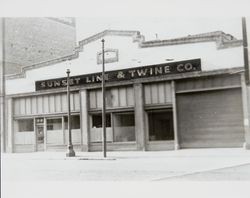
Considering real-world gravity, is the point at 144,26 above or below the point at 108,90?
above

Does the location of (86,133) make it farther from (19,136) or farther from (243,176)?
(243,176)

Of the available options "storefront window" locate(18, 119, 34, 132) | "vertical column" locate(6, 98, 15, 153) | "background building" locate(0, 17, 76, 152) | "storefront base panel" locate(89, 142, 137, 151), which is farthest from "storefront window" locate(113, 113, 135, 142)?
"vertical column" locate(6, 98, 15, 153)

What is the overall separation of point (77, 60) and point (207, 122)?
5.88 m

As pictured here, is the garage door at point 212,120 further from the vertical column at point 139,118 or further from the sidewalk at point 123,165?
the vertical column at point 139,118

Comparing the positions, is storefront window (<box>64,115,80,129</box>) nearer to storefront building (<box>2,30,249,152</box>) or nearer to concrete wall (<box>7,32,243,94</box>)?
storefront building (<box>2,30,249,152</box>)

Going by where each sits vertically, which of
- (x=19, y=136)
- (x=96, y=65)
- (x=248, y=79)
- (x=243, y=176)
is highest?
(x=96, y=65)

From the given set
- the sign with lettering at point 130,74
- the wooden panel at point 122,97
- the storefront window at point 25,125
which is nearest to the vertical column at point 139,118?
the wooden panel at point 122,97

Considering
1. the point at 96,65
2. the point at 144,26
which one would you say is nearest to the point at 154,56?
the point at 96,65

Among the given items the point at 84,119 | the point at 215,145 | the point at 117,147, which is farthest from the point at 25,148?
the point at 215,145

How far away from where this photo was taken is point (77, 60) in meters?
16.1

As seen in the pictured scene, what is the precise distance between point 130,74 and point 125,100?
1139 millimetres

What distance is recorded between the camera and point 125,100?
1662 cm

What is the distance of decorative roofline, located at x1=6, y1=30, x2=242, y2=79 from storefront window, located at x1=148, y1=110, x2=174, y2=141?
9.54 ft

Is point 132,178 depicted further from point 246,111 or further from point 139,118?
point 139,118
